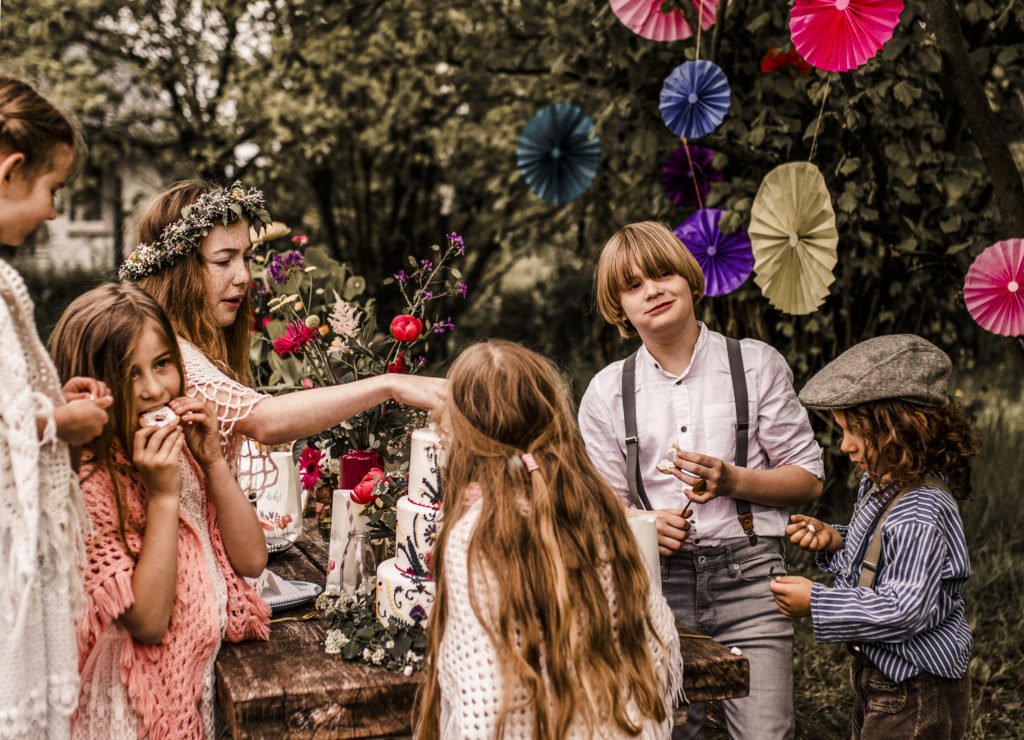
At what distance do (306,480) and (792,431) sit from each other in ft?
4.41

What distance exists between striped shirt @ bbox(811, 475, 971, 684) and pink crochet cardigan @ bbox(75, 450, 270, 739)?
129 cm

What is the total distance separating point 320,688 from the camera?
6.08 feet

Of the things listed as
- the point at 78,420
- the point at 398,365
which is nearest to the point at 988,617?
the point at 398,365

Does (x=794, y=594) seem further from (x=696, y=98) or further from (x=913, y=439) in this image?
(x=696, y=98)

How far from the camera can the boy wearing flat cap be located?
2.19 m

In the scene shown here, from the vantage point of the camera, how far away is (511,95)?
785 cm

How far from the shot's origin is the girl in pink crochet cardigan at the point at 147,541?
6.13ft

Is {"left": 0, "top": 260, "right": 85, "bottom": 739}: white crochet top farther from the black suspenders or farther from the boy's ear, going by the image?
the black suspenders

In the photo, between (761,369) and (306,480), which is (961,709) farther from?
(306,480)

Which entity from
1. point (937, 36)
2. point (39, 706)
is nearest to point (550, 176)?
point (937, 36)

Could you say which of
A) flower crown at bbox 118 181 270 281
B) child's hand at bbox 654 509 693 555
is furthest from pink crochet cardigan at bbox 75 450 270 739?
child's hand at bbox 654 509 693 555

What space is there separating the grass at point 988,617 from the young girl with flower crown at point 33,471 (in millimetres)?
2852

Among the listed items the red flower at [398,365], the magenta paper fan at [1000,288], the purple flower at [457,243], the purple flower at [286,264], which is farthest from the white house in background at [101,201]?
the magenta paper fan at [1000,288]

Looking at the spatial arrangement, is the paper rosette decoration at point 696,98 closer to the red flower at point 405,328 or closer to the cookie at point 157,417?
the red flower at point 405,328
